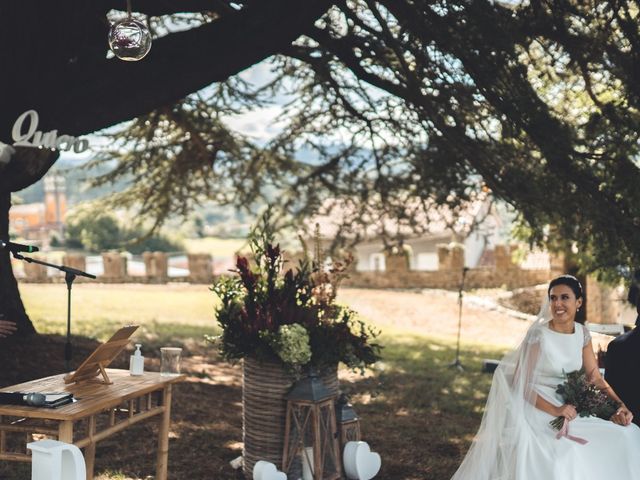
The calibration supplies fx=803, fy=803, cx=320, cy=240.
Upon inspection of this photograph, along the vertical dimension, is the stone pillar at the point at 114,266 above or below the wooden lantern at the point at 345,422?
above

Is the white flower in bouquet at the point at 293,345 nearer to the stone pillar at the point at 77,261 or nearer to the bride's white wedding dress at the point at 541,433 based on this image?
the bride's white wedding dress at the point at 541,433

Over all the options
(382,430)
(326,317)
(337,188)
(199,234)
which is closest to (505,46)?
(326,317)

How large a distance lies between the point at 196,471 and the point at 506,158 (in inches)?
192

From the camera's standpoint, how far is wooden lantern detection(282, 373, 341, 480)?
16.8 ft

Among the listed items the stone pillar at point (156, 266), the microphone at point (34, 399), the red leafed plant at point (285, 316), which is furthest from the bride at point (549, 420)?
the stone pillar at point (156, 266)

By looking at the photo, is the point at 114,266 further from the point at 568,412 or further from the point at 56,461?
the point at 56,461

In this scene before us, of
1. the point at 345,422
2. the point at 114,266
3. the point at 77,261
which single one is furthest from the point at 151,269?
the point at 345,422

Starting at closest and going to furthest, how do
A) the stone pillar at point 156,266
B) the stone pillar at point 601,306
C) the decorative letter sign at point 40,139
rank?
the decorative letter sign at point 40,139, the stone pillar at point 601,306, the stone pillar at point 156,266

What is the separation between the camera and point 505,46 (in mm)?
7027

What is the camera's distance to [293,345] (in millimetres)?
5094

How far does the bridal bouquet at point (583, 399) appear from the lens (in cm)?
447

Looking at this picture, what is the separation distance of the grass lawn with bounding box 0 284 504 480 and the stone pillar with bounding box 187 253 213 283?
25.1 ft

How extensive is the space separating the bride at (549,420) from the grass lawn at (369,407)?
3.97 ft

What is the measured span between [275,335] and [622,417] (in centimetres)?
212
